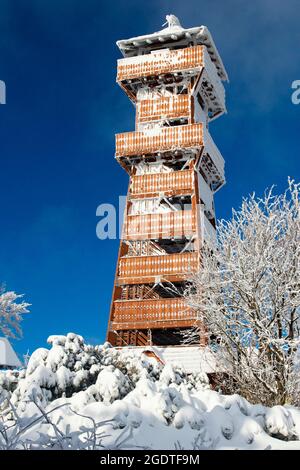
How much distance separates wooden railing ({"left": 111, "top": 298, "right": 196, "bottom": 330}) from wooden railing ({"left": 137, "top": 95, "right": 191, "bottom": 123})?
1694 centimetres

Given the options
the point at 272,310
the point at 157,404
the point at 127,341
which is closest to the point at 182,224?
→ the point at 127,341

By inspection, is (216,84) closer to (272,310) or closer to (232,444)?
(272,310)

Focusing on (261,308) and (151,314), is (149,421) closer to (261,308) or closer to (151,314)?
(261,308)

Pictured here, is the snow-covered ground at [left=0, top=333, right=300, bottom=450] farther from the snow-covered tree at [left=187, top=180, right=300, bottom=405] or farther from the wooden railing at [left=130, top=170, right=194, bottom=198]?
the wooden railing at [left=130, top=170, right=194, bottom=198]

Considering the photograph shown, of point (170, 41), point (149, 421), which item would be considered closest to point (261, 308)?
point (149, 421)

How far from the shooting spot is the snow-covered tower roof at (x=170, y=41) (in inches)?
1845

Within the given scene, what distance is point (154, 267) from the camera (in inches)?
1523

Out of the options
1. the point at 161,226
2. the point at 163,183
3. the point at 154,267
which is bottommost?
the point at 154,267

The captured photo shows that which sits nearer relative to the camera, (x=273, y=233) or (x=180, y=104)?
(x=273, y=233)

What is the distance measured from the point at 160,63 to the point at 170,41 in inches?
157

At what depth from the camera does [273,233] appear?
51.7ft

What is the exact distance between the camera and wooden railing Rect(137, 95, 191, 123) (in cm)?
4466

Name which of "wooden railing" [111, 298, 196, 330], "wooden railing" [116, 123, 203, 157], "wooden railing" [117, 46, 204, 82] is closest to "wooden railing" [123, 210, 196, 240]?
"wooden railing" [111, 298, 196, 330]

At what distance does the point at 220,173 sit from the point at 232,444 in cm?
3998
